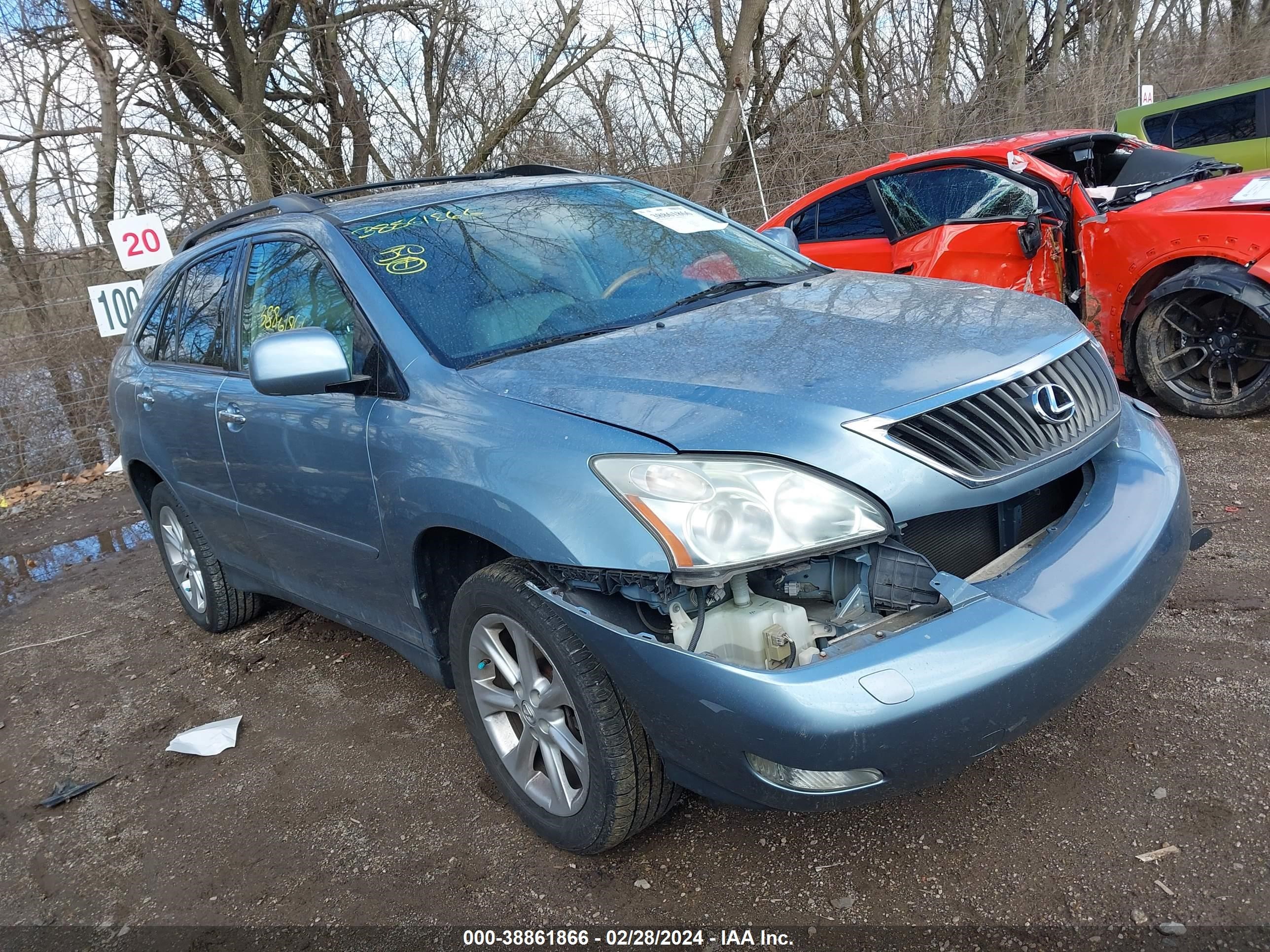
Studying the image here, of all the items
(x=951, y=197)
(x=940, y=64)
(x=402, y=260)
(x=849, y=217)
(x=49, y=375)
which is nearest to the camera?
(x=402, y=260)

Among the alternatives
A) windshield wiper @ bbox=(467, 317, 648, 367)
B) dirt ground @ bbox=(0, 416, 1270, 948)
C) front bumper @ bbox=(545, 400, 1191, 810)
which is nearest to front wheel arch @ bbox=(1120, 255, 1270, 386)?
dirt ground @ bbox=(0, 416, 1270, 948)

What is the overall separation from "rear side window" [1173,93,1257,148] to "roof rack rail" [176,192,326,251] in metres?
8.78

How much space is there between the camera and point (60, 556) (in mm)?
6590

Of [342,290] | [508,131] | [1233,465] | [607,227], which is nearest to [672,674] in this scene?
[342,290]

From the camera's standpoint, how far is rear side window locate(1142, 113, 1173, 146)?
9484 millimetres

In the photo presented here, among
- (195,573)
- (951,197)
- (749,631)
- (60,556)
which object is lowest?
(60,556)

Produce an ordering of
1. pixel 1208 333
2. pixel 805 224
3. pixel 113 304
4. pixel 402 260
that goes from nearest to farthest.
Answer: pixel 402 260
pixel 1208 333
pixel 805 224
pixel 113 304

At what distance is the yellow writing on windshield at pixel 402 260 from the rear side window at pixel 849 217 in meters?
4.12

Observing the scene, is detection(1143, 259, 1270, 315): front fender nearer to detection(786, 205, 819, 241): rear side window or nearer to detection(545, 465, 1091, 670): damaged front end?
detection(786, 205, 819, 241): rear side window

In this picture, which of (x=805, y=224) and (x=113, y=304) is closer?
(x=805, y=224)

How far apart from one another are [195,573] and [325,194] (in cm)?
190

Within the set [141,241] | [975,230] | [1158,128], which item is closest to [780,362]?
[975,230]

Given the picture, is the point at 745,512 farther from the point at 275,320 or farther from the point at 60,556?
the point at 60,556

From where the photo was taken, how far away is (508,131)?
1293 cm
